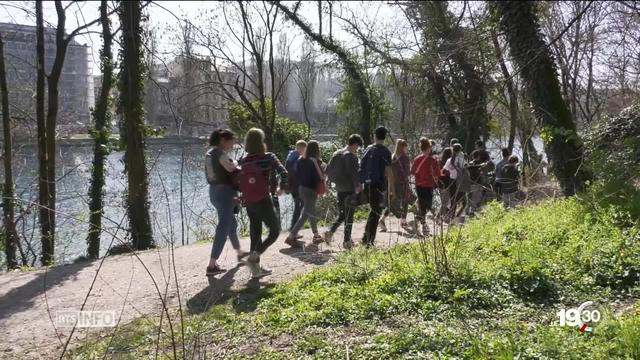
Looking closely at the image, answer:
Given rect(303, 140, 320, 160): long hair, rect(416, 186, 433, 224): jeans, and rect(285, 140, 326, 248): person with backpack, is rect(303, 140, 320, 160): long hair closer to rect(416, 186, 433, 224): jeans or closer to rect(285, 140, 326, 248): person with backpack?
rect(285, 140, 326, 248): person with backpack

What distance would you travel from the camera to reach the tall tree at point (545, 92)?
31.0 ft

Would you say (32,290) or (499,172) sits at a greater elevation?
(499,172)

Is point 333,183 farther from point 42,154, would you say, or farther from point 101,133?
point 42,154

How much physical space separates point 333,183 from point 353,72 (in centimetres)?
1255

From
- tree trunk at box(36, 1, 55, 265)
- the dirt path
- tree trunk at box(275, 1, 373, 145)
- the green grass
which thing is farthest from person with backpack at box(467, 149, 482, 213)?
tree trunk at box(36, 1, 55, 265)

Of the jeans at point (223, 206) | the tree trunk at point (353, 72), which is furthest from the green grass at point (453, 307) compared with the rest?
the tree trunk at point (353, 72)

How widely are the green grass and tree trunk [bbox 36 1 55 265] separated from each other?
26.6 ft

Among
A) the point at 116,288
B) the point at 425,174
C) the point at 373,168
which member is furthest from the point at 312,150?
the point at 116,288

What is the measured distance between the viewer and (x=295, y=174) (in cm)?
855

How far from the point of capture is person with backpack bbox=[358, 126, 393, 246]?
26.1 feet

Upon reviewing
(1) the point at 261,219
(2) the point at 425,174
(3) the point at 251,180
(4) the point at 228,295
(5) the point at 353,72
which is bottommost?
(4) the point at 228,295

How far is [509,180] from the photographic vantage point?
12.0m

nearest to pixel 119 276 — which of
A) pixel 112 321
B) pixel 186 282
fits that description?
pixel 186 282

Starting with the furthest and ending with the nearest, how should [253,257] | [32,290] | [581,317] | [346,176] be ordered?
[346,176] → [32,290] → [253,257] → [581,317]
